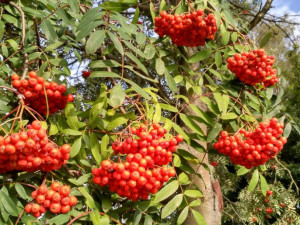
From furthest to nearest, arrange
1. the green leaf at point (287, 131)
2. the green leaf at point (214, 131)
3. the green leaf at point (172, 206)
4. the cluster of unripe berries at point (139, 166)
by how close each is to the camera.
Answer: the green leaf at point (287, 131), the green leaf at point (214, 131), the green leaf at point (172, 206), the cluster of unripe berries at point (139, 166)

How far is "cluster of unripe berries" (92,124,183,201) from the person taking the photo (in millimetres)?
1624

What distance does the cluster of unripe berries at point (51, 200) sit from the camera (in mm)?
1642

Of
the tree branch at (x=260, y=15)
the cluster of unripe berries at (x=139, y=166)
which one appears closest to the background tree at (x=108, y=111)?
the cluster of unripe berries at (x=139, y=166)

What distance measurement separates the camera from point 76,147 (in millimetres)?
1864

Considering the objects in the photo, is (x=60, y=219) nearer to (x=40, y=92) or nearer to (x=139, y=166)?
(x=139, y=166)

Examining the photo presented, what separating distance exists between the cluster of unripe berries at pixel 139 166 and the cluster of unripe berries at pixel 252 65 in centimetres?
108

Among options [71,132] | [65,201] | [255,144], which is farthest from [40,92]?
[255,144]

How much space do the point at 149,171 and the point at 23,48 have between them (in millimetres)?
1141

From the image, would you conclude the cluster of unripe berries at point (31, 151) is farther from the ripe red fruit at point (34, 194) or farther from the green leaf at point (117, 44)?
the green leaf at point (117, 44)

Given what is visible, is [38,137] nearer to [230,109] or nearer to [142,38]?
[142,38]

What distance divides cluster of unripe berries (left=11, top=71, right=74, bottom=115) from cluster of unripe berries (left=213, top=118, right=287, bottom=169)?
42.7 inches

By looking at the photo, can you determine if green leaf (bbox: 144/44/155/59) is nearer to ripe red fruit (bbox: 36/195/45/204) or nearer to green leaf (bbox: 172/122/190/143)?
green leaf (bbox: 172/122/190/143)

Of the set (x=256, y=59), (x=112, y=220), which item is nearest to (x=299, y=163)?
(x=256, y=59)

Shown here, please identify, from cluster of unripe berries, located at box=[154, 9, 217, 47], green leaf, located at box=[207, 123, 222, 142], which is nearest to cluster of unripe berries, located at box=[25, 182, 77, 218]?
green leaf, located at box=[207, 123, 222, 142]
